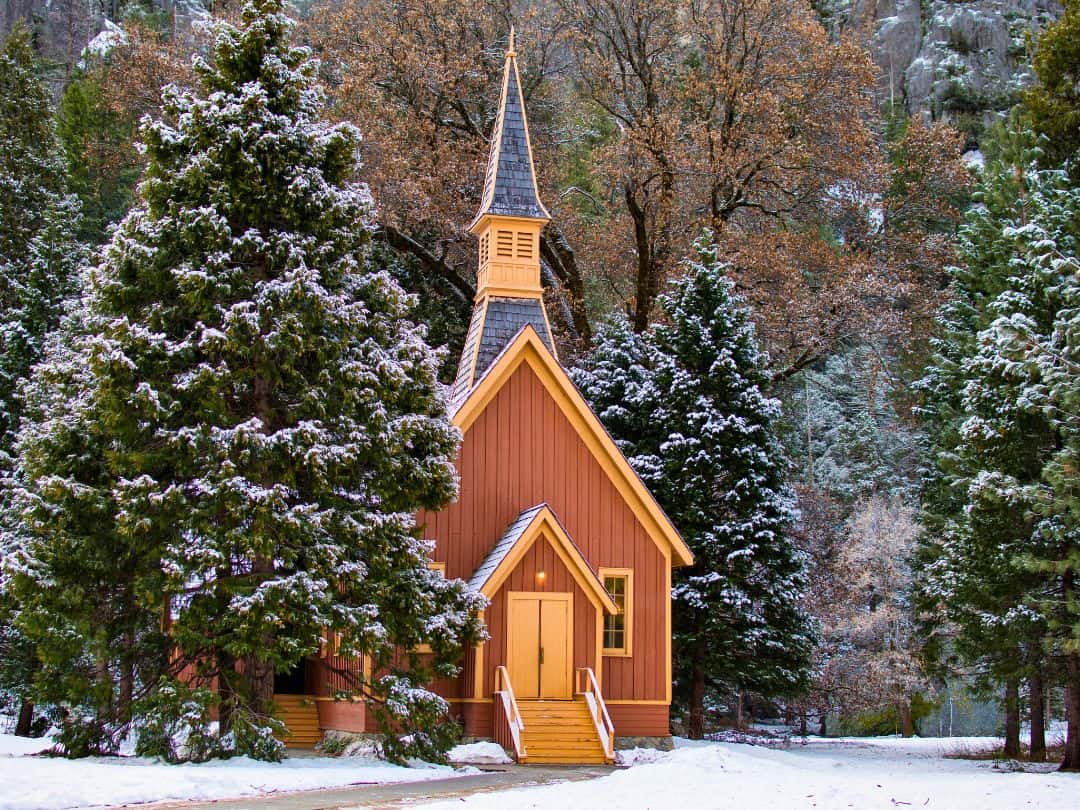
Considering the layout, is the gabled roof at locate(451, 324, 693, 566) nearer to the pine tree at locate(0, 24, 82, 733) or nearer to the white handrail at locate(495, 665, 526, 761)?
the white handrail at locate(495, 665, 526, 761)

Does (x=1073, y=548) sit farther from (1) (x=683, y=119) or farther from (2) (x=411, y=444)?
(1) (x=683, y=119)

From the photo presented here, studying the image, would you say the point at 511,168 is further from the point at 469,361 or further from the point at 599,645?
the point at 599,645

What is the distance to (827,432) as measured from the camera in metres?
54.1

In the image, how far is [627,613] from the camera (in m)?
22.9

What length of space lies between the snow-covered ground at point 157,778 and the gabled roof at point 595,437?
7605 mm

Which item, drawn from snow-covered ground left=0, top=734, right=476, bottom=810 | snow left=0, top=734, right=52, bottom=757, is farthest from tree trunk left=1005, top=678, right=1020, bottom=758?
snow left=0, top=734, right=52, bottom=757

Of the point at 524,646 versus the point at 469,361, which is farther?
the point at 469,361

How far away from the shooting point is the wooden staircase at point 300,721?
2236 centimetres

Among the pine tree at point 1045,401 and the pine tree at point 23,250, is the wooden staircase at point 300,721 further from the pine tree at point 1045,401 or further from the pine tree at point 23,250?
the pine tree at point 1045,401

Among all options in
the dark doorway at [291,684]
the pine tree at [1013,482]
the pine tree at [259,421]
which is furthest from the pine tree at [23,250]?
the pine tree at [1013,482]

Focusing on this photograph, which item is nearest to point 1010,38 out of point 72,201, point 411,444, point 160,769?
point 72,201

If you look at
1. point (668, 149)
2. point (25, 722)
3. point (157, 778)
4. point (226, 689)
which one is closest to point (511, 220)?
point (668, 149)

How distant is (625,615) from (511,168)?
986cm

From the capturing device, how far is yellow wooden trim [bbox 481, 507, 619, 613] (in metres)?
21.0
